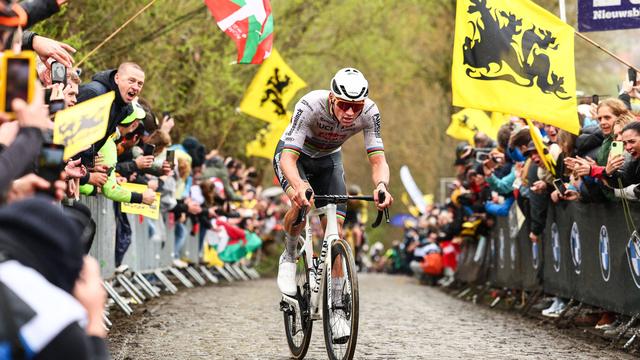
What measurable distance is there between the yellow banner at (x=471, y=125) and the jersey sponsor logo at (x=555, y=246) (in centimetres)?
621

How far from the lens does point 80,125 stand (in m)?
4.84

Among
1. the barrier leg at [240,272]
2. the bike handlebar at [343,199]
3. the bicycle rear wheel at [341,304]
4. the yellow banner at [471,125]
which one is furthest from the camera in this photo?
the barrier leg at [240,272]

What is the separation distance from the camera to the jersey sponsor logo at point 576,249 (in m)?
11.6

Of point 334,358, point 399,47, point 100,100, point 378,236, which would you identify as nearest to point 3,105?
point 100,100

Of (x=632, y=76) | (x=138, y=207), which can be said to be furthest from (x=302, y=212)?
(x=138, y=207)

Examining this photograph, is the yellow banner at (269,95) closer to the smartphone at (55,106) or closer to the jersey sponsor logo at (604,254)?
the jersey sponsor logo at (604,254)

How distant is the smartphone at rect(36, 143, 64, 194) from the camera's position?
3.55 m

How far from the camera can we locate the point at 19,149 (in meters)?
3.48

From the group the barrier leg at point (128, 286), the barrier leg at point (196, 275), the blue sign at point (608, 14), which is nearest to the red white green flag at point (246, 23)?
the barrier leg at point (128, 286)

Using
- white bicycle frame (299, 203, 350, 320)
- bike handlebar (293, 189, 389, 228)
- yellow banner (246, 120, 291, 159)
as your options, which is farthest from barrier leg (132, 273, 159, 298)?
yellow banner (246, 120, 291, 159)

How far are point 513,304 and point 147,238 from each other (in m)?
4.82

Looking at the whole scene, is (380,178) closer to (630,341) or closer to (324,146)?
(324,146)

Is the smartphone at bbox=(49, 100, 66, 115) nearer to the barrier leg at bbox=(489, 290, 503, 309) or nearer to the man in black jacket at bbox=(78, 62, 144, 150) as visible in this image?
the man in black jacket at bbox=(78, 62, 144, 150)

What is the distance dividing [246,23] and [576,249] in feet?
15.0
